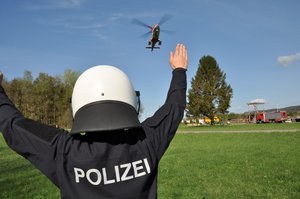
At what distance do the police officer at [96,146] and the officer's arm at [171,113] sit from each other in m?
0.01

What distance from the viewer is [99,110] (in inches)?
72.3

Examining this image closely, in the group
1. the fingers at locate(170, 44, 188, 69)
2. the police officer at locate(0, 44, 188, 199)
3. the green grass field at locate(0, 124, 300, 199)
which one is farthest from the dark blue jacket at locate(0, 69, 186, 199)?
the green grass field at locate(0, 124, 300, 199)

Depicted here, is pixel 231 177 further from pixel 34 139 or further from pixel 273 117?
pixel 273 117

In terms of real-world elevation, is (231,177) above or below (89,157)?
below

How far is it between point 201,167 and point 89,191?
387 inches

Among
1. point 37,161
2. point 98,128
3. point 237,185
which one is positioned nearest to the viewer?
point 98,128

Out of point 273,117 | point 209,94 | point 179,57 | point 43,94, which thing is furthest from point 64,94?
point 179,57

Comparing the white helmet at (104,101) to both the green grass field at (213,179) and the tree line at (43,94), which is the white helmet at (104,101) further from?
the tree line at (43,94)

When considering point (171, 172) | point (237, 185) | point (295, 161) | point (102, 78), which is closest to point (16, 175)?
point (171, 172)

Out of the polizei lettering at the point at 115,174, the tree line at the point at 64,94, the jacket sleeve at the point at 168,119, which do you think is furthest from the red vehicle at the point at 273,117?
the polizei lettering at the point at 115,174

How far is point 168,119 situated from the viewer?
210 centimetres

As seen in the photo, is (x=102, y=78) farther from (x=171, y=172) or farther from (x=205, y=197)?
(x=171, y=172)

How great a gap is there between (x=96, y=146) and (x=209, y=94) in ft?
226

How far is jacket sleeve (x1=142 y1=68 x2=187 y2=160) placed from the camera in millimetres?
2021
